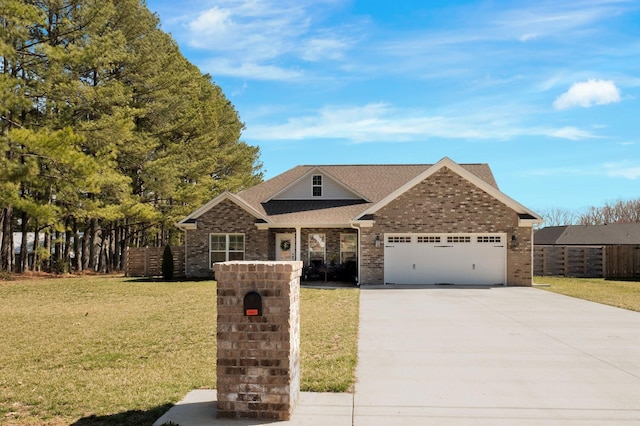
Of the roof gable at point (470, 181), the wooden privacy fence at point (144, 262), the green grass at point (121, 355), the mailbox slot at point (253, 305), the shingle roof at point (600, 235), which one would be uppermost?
the roof gable at point (470, 181)

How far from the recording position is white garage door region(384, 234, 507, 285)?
2188 centimetres

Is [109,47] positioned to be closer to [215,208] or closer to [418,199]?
[215,208]

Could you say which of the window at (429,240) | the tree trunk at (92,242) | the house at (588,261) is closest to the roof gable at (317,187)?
the window at (429,240)

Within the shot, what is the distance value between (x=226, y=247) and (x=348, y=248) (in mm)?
5442

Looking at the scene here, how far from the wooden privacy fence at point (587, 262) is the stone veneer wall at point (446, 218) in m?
6.65

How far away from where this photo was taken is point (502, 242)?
71.7ft

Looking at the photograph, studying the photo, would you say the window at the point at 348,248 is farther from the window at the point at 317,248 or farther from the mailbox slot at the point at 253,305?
the mailbox slot at the point at 253,305

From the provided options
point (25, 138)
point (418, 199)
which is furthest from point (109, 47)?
point (418, 199)

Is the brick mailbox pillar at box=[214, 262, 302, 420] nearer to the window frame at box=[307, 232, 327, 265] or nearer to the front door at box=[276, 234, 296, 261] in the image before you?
the window frame at box=[307, 232, 327, 265]

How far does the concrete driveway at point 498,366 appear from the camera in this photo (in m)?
5.66

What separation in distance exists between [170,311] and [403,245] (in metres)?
10.8

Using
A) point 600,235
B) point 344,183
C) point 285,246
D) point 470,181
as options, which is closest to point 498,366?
point 470,181

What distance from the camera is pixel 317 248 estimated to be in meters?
24.7

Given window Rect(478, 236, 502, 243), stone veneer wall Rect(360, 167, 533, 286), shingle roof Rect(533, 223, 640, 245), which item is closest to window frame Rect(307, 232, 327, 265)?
stone veneer wall Rect(360, 167, 533, 286)
